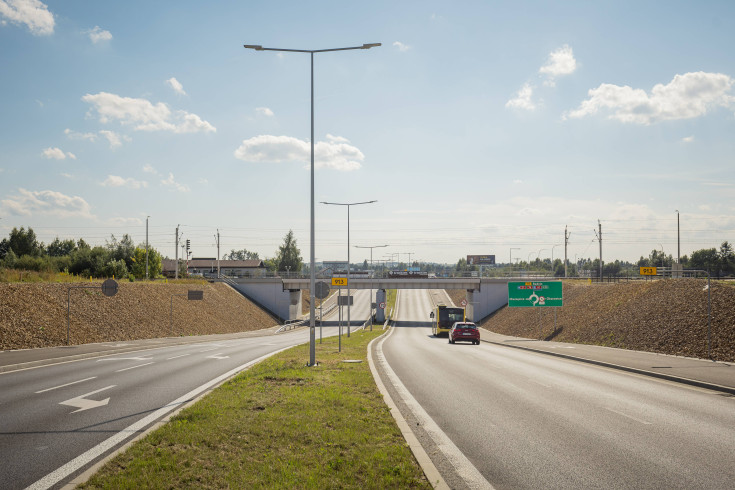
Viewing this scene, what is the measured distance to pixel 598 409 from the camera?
11.4m

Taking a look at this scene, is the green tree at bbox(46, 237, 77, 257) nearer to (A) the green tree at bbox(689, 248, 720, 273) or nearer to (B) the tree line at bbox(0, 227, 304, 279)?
(B) the tree line at bbox(0, 227, 304, 279)

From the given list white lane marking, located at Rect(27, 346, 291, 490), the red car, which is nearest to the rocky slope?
the red car

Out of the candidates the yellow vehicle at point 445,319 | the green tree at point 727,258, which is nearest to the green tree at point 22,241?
the yellow vehicle at point 445,319

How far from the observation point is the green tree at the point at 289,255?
136350 millimetres

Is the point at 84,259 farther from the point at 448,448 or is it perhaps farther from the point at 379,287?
the point at 448,448

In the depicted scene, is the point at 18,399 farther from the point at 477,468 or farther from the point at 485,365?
the point at 485,365

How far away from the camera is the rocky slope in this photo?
24641 mm

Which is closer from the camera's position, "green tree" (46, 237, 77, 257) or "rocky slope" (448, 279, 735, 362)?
"rocky slope" (448, 279, 735, 362)

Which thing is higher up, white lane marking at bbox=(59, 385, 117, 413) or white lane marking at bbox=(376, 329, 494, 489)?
white lane marking at bbox=(376, 329, 494, 489)

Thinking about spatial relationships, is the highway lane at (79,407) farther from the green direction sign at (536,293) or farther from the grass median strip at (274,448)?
the green direction sign at (536,293)

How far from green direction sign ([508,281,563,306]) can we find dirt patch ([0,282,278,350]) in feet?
96.2

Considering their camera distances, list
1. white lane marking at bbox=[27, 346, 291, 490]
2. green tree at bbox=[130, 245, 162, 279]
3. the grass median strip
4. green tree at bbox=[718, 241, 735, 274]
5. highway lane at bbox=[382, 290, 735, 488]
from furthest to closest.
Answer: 1. green tree at bbox=[718, 241, 735, 274]
2. green tree at bbox=[130, 245, 162, 279]
3. highway lane at bbox=[382, 290, 735, 488]
4. white lane marking at bbox=[27, 346, 291, 490]
5. the grass median strip

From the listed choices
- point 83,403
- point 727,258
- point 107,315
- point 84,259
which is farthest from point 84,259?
point 727,258

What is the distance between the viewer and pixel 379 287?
76.2 meters
